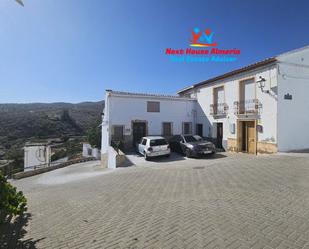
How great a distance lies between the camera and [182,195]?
595 cm

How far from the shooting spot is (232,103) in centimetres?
1577

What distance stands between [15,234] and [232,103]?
15.1 m

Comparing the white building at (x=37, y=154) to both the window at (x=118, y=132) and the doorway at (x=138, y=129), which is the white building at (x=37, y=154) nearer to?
the window at (x=118, y=132)

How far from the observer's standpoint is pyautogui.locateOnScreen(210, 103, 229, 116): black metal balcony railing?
1643cm

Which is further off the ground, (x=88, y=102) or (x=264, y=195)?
(x=88, y=102)

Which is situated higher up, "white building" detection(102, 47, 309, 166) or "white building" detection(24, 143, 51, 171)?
"white building" detection(102, 47, 309, 166)

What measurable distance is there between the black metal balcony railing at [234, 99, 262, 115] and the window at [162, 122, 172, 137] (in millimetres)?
6010

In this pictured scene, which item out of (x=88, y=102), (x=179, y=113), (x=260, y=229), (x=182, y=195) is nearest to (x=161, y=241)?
(x=260, y=229)

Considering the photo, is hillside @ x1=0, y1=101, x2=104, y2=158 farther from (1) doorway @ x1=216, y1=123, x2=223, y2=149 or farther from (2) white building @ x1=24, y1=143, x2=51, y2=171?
(1) doorway @ x1=216, y1=123, x2=223, y2=149

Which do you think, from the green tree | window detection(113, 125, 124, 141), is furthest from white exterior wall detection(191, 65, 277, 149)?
the green tree

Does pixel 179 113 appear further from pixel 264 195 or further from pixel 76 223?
pixel 76 223

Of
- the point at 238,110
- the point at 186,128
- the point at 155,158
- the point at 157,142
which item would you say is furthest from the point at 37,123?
the point at 238,110

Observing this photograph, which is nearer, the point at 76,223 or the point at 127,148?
the point at 76,223

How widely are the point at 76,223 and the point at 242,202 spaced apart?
3.94 m
